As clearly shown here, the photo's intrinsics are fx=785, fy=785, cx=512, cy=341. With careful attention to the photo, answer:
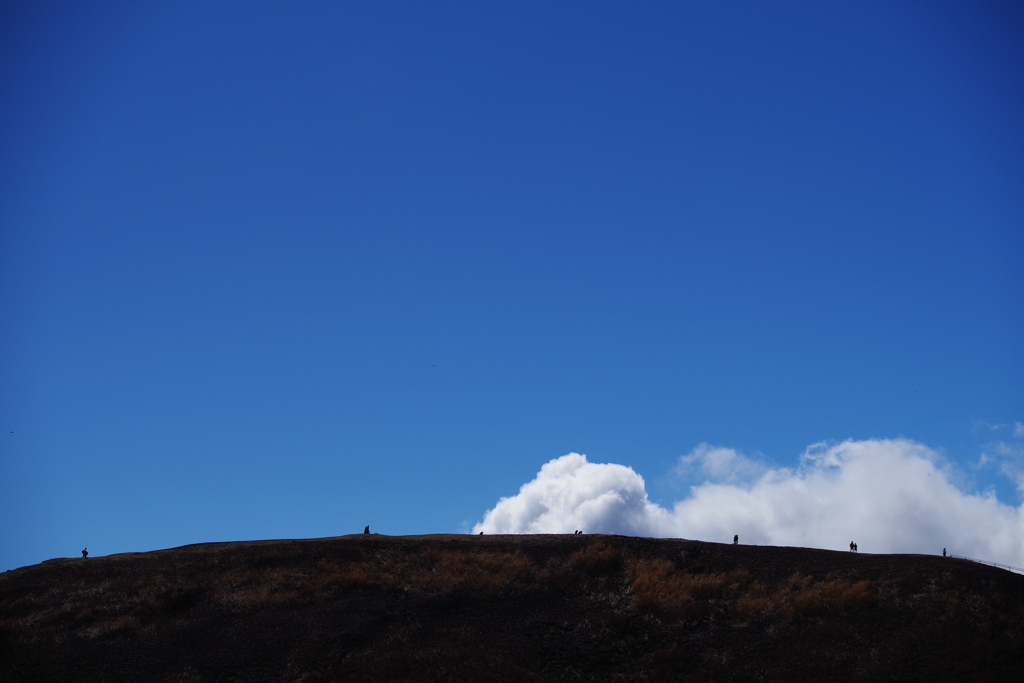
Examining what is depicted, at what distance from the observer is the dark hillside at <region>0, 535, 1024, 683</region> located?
3528 cm

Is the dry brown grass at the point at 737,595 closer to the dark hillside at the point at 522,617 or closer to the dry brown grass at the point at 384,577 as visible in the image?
the dark hillside at the point at 522,617

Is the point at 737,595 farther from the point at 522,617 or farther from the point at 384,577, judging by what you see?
the point at 384,577

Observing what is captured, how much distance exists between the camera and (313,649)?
37.6 m

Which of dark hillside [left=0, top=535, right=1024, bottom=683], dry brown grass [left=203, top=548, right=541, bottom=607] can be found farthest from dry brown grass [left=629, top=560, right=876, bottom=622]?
dry brown grass [left=203, top=548, right=541, bottom=607]

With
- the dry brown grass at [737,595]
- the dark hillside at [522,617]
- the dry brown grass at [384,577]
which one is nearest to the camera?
the dark hillside at [522,617]

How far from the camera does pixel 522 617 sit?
40906mm

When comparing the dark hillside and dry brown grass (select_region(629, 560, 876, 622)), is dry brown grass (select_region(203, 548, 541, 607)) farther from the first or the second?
dry brown grass (select_region(629, 560, 876, 622))

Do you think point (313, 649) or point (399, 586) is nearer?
point (313, 649)

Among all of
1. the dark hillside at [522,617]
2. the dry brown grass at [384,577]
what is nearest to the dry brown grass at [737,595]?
the dark hillside at [522,617]

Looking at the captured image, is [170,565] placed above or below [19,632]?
above

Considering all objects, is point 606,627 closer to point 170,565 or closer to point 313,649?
point 313,649

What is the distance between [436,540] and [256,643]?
16.5m

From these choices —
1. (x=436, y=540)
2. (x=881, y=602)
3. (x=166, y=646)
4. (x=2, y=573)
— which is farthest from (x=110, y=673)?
(x=881, y=602)

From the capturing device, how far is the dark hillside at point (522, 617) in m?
35.3
